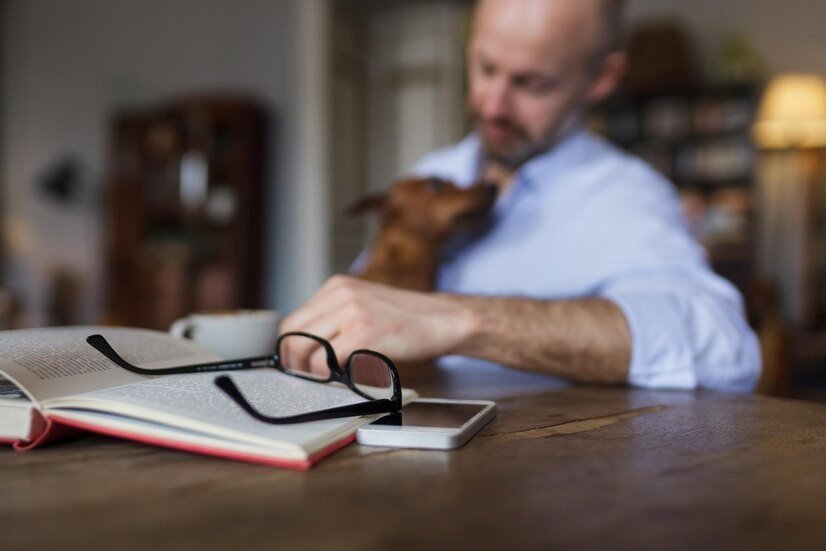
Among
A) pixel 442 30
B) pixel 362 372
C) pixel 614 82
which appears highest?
pixel 442 30

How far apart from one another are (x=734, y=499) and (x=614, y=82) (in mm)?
1183

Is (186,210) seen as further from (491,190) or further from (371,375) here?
(371,375)

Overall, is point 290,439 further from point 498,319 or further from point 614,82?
point 614,82

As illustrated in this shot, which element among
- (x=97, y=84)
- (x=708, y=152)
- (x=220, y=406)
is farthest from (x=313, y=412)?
(x=97, y=84)

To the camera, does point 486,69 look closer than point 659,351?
No

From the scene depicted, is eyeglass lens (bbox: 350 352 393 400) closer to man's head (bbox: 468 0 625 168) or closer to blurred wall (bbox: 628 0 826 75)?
man's head (bbox: 468 0 625 168)

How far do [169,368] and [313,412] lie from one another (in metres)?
0.21

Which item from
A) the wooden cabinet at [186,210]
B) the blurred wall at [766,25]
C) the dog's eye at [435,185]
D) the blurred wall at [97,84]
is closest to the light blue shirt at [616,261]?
the dog's eye at [435,185]

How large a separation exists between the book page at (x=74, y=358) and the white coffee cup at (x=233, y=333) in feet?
0.25

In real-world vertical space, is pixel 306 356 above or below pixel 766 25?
below

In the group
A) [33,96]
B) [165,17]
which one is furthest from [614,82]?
[33,96]

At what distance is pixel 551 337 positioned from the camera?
84cm

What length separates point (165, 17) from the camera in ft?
16.2

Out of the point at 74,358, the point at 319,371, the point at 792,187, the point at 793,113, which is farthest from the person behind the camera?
the point at 792,187
